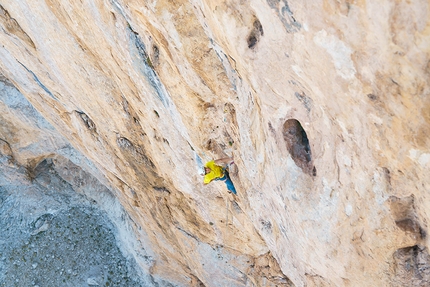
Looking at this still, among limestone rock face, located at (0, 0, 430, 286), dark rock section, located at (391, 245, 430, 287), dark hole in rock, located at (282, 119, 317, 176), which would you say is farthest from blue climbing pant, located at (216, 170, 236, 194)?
dark rock section, located at (391, 245, 430, 287)

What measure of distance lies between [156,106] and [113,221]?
8.46m

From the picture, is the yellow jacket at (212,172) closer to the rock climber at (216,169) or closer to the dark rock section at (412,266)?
the rock climber at (216,169)

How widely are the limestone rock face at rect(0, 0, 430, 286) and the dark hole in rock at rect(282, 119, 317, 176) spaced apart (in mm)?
17

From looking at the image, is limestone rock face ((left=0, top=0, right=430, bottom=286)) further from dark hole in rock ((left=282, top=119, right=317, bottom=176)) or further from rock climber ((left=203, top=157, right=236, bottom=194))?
rock climber ((left=203, top=157, right=236, bottom=194))

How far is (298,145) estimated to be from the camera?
506cm

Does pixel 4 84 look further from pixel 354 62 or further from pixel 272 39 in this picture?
pixel 354 62

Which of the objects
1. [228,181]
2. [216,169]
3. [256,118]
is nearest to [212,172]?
[216,169]

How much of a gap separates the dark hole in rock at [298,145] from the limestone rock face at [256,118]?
17 mm

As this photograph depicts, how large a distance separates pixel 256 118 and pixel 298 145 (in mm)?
769

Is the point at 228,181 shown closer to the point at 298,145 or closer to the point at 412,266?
the point at 298,145

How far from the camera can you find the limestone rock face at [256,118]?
11.3 feet

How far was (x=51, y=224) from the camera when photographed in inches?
583

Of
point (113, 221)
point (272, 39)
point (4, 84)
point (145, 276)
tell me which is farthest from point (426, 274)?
point (4, 84)

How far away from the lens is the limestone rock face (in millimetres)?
3453
